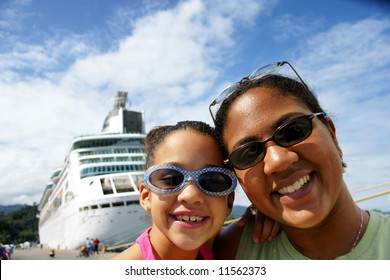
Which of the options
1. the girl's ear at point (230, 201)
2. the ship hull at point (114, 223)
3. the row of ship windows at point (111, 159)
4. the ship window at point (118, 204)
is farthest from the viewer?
the row of ship windows at point (111, 159)

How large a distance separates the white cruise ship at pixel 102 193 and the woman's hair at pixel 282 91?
50.3ft

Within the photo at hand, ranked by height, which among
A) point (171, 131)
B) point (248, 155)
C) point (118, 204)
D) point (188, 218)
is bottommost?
point (188, 218)

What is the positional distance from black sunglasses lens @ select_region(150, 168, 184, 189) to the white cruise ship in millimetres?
15164

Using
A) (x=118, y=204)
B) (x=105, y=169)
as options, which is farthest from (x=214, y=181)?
(x=105, y=169)

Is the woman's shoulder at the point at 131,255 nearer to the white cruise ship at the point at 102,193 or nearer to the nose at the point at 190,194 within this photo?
the nose at the point at 190,194

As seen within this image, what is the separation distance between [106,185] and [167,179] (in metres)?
17.5

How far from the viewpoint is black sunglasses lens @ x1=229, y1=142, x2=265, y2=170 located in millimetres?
1474

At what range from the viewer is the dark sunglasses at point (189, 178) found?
161cm

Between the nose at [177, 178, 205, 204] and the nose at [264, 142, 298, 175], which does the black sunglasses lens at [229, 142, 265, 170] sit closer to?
the nose at [264, 142, 298, 175]

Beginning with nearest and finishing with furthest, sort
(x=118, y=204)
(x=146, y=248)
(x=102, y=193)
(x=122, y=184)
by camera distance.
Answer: (x=146, y=248)
(x=118, y=204)
(x=102, y=193)
(x=122, y=184)

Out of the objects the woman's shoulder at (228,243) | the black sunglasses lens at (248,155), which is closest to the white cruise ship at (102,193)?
the woman's shoulder at (228,243)

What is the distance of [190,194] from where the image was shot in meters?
1.57

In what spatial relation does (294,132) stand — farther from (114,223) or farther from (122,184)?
(122,184)

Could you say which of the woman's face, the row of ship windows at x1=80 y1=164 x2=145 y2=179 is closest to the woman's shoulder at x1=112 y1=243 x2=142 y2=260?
the woman's face
